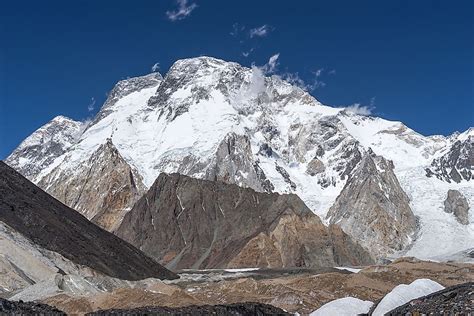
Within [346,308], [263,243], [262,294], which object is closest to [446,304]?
[346,308]

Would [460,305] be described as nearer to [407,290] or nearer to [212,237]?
[407,290]

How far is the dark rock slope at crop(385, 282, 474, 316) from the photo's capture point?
1583cm

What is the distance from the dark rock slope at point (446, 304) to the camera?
51.9 ft

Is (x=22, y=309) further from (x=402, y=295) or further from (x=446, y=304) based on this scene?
(x=446, y=304)

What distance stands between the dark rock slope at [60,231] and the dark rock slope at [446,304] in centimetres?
6859

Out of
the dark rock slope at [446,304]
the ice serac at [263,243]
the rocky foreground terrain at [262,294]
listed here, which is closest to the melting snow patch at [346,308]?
the dark rock slope at [446,304]

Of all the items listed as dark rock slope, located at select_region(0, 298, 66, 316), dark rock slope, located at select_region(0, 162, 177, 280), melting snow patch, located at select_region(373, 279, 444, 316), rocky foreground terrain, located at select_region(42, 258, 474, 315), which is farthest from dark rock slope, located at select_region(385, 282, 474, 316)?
dark rock slope, located at select_region(0, 162, 177, 280)

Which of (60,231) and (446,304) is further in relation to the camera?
(60,231)

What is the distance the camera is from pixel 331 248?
179375 mm

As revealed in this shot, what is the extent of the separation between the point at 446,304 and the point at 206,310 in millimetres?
16473

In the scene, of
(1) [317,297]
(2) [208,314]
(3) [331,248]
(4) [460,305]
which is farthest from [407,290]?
(3) [331,248]

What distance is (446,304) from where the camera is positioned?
16.2 meters

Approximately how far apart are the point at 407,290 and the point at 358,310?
87.4 inches

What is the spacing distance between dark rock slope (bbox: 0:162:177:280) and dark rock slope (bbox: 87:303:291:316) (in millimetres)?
52518
